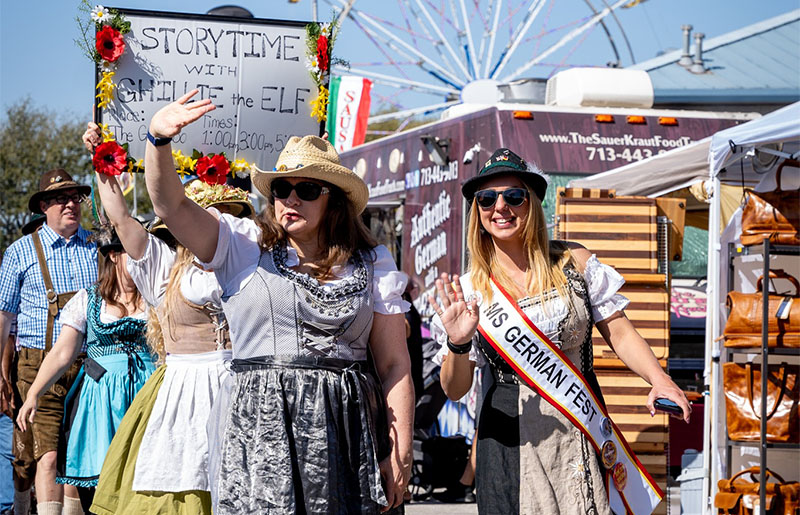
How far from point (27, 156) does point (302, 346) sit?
33595mm

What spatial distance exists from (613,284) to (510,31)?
82.9 ft

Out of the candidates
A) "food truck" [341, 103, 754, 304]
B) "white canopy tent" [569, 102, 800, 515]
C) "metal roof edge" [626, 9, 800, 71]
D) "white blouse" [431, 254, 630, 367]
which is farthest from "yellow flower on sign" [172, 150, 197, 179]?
"metal roof edge" [626, 9, 800, 71]

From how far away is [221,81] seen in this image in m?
4.32

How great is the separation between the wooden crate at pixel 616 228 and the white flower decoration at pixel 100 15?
392 centimetres

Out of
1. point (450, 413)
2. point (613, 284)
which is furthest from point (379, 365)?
point (450, 413)

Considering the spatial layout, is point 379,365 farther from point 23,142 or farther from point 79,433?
point 23,142

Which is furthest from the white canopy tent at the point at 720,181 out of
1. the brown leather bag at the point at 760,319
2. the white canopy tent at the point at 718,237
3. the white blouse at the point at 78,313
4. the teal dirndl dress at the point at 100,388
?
the white blouse at the point at 78,313

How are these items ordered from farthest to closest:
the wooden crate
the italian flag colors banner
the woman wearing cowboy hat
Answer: the italian flag colors banner
the wooden crate
the woman wearing cowboy hat

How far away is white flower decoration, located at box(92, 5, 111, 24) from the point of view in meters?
4.02

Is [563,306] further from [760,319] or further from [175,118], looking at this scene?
[760,319]

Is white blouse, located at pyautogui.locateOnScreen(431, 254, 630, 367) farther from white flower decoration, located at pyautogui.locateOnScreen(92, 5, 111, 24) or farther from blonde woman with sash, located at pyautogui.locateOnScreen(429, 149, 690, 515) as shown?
white flower decoration, located at pyautogui.locateOnScreen(92, 5, 111, 24)

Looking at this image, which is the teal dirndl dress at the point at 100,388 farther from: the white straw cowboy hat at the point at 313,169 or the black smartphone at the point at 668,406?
the black smartphone at the point at 668,406

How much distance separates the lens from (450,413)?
419 inches

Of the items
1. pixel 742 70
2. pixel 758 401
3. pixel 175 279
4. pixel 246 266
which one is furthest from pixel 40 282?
pixel 742 70
